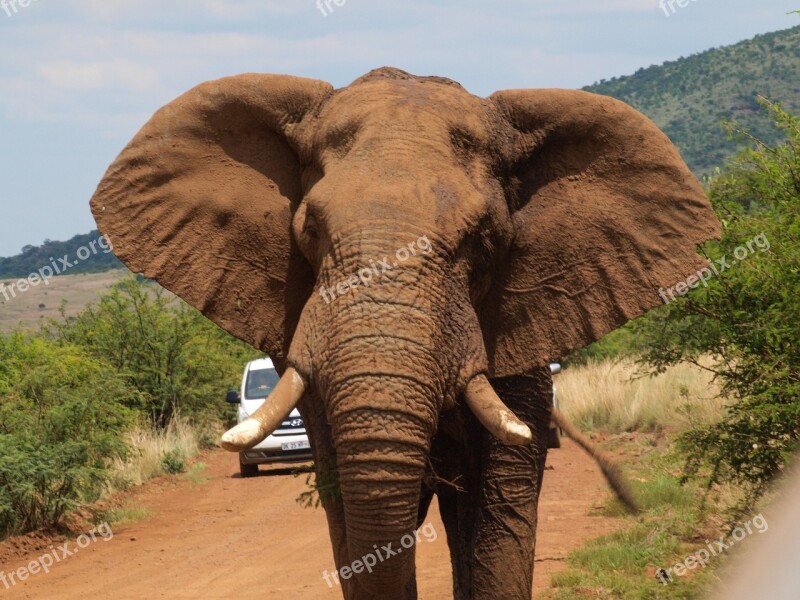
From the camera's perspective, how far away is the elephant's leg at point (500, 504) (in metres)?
5.34

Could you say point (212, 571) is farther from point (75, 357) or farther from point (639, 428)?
point (639, 428)

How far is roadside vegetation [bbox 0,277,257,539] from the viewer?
40.0ft

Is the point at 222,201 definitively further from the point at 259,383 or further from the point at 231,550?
the point at 259,383

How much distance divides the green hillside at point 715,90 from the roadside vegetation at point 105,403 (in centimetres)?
5087

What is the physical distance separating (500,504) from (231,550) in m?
6.41

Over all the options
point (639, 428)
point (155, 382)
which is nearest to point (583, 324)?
point (639, 428)

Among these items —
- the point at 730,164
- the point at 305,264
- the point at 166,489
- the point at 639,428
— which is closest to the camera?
the point at 305,264

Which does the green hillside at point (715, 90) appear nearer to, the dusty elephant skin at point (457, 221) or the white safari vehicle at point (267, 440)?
the white safari vehicle at point (267, 440)

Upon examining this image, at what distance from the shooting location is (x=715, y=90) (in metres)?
86.4

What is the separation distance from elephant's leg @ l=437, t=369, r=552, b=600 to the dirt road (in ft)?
10.0

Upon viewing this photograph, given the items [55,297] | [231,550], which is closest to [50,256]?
[55,297]

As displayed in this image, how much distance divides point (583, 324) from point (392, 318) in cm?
171

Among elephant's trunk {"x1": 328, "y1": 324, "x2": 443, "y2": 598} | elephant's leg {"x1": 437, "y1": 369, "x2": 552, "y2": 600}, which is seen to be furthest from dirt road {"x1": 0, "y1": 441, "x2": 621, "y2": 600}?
elephant's trunk {"x1": 328, "y1": 324, "x2": 443, "y2": 598}

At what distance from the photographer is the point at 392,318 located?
4.19m
